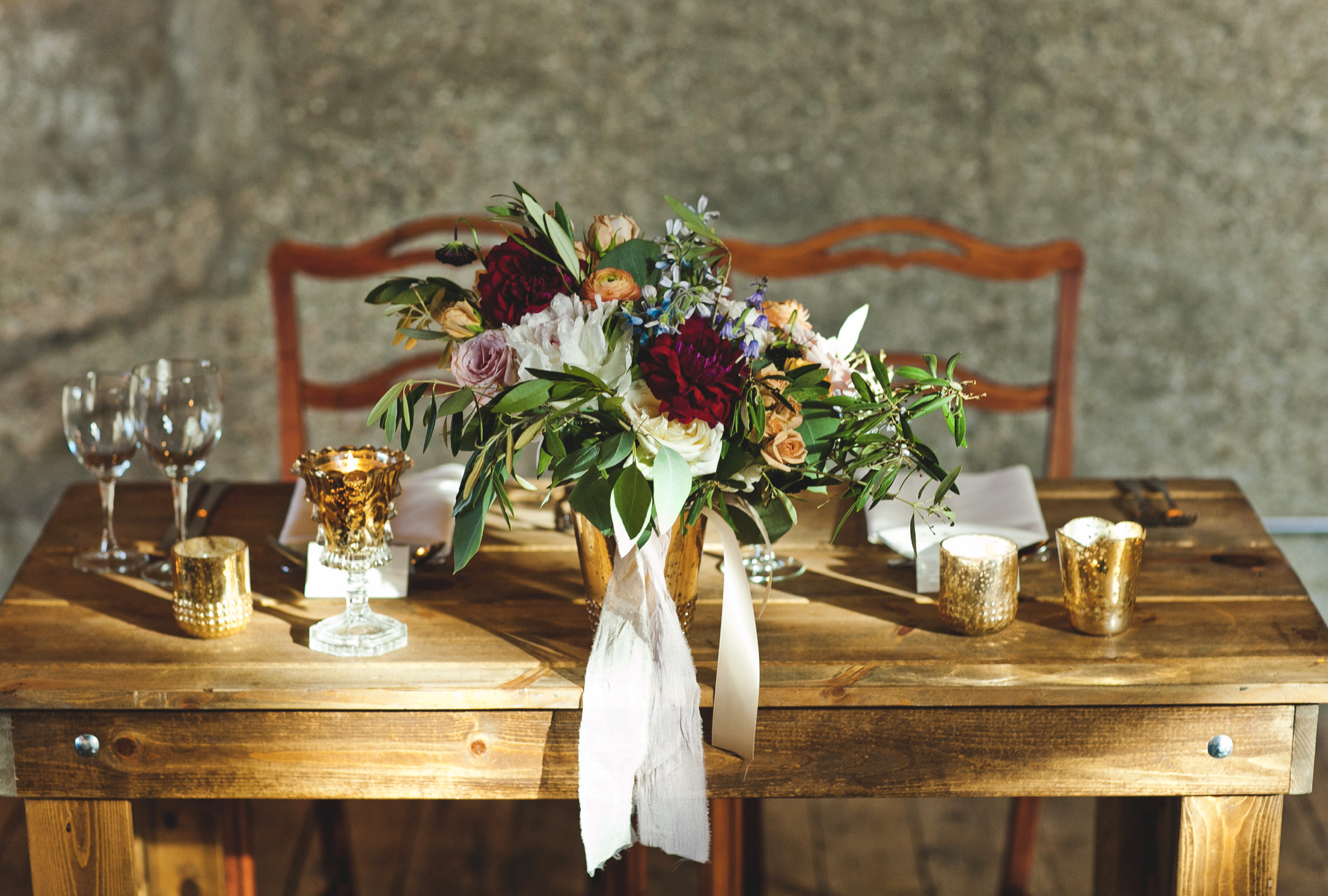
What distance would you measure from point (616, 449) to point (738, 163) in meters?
1.67

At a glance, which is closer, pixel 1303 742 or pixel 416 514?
pixel 1303 742

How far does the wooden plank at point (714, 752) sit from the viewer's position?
1.07m

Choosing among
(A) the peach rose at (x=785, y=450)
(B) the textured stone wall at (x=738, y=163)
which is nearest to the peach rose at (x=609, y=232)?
(A) the peach rose at (x=785, y=450)

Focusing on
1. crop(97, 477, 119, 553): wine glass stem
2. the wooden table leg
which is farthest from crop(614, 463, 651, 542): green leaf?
crop(97, 477, 119, 553): wine glass stem

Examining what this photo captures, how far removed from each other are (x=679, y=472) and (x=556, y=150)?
1698mm

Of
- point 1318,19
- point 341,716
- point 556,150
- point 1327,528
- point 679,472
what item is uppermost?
point 1318,19

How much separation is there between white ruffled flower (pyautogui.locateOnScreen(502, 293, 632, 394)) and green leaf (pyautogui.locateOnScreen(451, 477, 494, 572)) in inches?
4.2

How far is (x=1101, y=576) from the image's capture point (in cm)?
110

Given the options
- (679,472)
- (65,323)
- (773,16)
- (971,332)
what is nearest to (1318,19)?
(971,332)

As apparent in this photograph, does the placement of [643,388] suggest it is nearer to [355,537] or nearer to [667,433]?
[667,433]

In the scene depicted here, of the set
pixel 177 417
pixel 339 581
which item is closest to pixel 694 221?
pixel 339 581

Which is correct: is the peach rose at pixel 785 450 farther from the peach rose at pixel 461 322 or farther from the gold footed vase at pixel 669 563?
the peach rose at pixel 461 322

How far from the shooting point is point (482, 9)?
2457mm

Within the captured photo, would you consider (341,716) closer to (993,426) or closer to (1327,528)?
(993,426)
